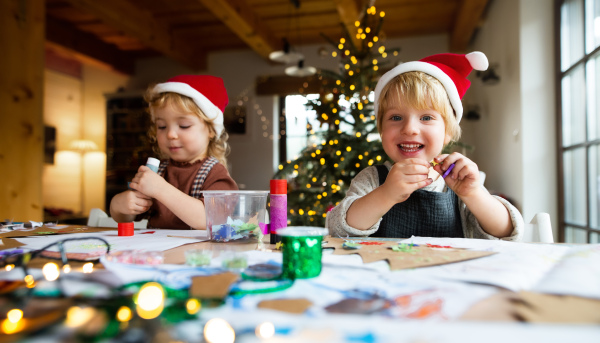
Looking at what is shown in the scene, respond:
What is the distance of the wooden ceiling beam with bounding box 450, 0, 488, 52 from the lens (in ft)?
10.5

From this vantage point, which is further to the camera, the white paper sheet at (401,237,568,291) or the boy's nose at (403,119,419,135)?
the boy's nose at (403,119,419,135)

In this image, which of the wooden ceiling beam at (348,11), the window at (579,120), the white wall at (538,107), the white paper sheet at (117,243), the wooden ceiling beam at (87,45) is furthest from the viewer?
the wooden ceiling beam at (87,45)

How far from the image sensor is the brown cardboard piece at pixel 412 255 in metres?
0.50

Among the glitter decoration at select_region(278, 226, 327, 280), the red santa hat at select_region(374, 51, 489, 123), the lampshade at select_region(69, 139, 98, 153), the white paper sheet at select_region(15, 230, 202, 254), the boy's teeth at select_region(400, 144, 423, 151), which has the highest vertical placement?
the lampshade at select_region(69, 139, 98, 153)

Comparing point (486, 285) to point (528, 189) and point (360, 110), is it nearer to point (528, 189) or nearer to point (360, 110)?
point (360, 110)

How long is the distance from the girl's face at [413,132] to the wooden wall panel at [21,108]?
2318mm

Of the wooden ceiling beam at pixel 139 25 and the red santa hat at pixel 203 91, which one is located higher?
the wooden ceiling beam at pixel 139 25

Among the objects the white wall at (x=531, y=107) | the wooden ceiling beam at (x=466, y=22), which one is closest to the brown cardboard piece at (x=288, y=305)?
the white wall at (x=531, y=107)

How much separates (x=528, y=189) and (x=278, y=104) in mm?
3434

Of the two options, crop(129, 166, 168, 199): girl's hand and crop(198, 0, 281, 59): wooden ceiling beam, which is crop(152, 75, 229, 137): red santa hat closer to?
crop(129, 166, 168, 199): girl's hand

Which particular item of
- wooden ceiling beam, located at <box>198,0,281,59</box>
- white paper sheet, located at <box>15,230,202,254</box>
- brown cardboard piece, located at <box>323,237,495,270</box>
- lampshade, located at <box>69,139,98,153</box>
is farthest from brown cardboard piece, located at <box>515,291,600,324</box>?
lampshade, located at <box>69,139,98,153</box>

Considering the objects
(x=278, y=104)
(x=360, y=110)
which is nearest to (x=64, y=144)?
(x=278, y=104)

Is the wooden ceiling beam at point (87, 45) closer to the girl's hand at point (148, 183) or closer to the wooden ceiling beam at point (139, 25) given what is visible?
the wooden ceiling beam at point (139, 25)

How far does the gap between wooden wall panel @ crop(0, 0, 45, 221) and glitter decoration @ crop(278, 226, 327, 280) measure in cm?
244
